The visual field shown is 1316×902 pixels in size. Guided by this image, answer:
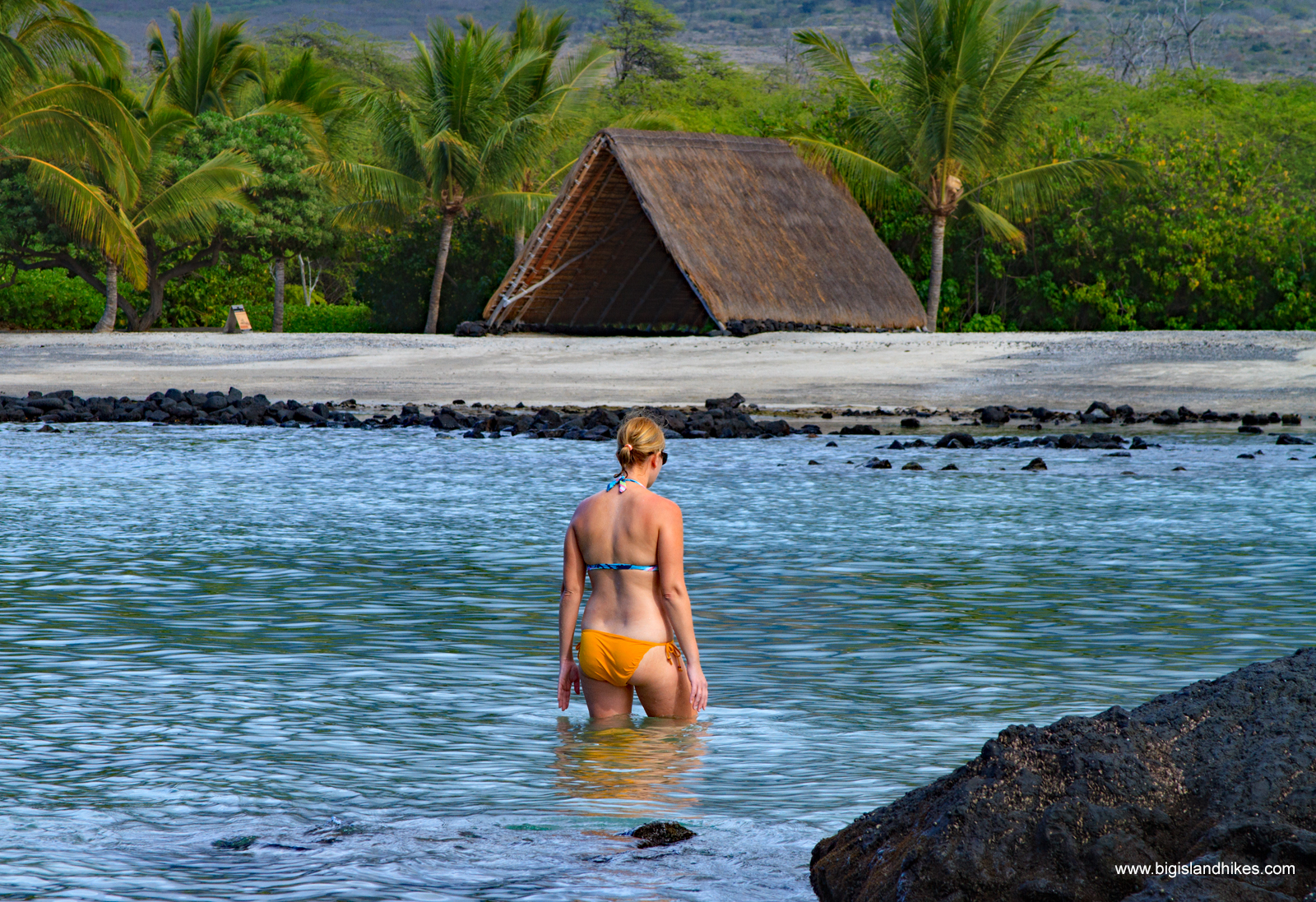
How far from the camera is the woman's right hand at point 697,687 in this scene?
5.12m

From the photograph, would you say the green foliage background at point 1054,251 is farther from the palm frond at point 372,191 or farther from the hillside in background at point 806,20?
the hillside in background at point 806,20

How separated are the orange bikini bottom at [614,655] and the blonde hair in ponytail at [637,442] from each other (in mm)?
572

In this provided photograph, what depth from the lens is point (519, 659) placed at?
6.32m

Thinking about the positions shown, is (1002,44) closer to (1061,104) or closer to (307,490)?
(307,490)

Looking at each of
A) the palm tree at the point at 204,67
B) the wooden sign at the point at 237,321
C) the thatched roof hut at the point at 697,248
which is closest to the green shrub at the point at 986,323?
the thatched roof hut at the point at 697,248

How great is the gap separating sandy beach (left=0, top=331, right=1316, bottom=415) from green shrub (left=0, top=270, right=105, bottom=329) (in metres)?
13.2

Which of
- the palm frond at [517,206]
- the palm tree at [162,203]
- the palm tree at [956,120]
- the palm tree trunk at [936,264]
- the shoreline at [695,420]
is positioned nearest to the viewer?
the shoreline at [695,420]

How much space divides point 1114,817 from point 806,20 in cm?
17626

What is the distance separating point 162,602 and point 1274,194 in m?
31.7

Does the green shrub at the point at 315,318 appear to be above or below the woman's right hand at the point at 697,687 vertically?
above

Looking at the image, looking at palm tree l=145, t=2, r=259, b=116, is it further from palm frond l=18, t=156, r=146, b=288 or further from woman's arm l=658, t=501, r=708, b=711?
woman's arm l=658, t=501, r=708, b=711

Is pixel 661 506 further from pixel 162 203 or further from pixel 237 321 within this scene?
pixel 162 203

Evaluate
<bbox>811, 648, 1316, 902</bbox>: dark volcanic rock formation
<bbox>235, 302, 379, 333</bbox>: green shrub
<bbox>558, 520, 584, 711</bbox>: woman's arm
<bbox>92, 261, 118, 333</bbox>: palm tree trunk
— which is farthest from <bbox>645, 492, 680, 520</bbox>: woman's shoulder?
<bbox>92, 261, 118, 333</bbox>: palm tree trunk

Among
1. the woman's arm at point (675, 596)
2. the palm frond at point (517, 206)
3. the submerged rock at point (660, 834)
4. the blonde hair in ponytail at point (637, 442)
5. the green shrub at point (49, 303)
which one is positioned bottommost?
the submerged rock at point (660, 834)
